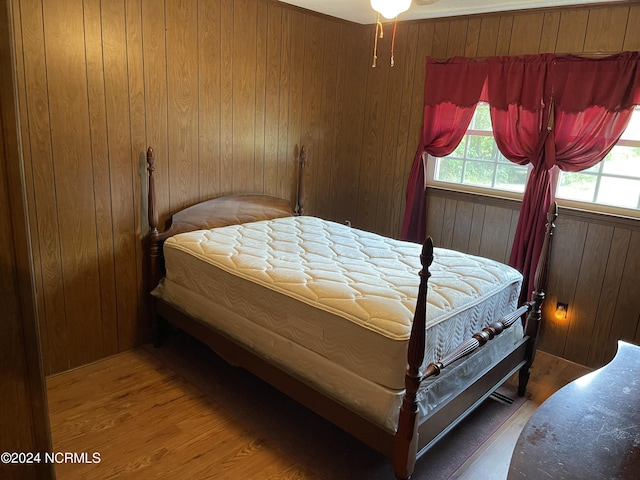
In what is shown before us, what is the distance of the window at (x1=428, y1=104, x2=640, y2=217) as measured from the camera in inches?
118

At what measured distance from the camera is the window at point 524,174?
2998mm

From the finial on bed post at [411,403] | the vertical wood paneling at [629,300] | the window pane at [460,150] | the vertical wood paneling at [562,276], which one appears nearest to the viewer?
the finial on bed post at [411,403]

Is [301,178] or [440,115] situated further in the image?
[301,178]

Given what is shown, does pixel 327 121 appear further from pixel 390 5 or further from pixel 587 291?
pixel 587 291

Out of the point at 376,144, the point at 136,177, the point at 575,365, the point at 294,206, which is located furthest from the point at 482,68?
Answer: the point at 136,177

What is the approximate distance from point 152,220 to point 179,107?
2.53 ft

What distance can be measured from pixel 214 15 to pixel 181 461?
2.72 m

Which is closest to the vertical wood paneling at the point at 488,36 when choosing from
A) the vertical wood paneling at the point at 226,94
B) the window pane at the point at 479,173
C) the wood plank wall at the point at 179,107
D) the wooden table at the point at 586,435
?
the wood plank wall at the point at 179,107

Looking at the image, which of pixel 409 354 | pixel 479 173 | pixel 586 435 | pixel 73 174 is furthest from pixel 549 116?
pixel 73 174

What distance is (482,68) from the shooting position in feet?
11.2

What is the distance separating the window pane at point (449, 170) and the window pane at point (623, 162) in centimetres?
104

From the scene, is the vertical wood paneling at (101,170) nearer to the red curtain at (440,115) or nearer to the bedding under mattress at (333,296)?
the bedding under mattress at (333,296)

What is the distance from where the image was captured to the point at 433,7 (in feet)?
10.9

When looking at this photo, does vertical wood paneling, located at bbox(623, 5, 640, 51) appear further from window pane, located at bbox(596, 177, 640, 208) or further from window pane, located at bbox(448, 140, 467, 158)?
window pane, located at bbox(448, 140, 467, 158)
